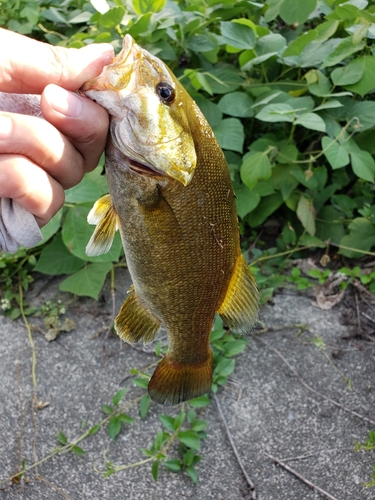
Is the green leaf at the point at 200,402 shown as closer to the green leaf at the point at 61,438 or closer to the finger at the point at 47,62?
the green leaf at the point at 61,438

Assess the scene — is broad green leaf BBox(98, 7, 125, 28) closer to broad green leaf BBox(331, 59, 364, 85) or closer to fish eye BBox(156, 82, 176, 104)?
broad green leaf BBox(331, 59, 364, 85)

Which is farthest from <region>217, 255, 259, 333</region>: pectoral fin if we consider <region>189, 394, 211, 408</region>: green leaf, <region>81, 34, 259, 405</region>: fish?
<region>189, 394, 211, 408</region>: green leaf

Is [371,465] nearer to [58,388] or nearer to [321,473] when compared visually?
[321,473]

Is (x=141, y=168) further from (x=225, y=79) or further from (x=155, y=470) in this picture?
(x=225, y=79)

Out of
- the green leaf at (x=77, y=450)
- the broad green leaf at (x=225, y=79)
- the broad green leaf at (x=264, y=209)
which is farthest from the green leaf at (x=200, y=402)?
the broad green leaf at (x=225, y=79)

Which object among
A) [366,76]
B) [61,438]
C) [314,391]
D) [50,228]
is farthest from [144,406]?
[366,76]

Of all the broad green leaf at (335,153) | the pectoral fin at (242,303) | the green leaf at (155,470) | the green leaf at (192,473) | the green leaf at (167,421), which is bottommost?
the green leaf at (192,473)
